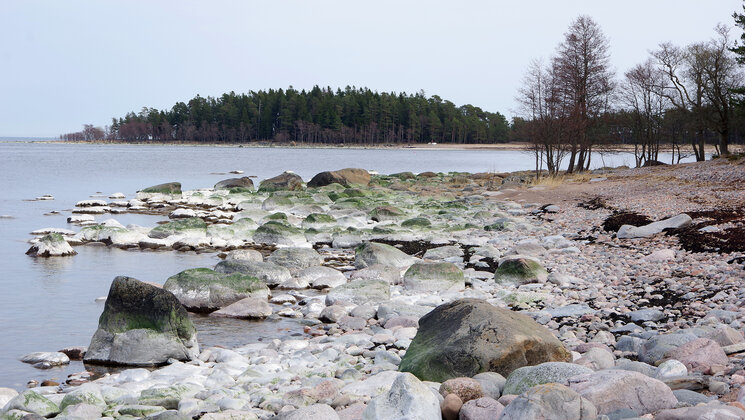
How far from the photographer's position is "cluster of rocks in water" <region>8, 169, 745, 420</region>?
4.71 metres

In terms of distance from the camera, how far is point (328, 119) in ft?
405

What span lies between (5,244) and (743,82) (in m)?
42.4

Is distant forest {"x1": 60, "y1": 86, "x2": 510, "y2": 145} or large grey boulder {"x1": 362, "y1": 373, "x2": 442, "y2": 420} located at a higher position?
distant forest {"x1": 60, "y1": 86, "x2": 510, "y2": 145}

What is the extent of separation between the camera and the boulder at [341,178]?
110ft

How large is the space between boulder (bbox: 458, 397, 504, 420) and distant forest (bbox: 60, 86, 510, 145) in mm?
118976

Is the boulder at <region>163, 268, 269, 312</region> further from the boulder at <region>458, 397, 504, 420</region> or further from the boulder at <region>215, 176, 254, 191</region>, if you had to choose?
the boulder at <region>215, 176, 254, 191</region>

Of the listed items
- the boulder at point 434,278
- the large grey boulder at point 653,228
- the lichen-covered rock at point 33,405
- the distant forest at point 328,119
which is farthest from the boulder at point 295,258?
the distant forest at point 328,119

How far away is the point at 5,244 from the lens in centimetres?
1555

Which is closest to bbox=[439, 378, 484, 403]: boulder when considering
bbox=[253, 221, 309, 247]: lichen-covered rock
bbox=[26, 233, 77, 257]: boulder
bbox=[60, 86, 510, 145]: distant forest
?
bbox=[253, 221, 309, 247]: lichen-covered rock

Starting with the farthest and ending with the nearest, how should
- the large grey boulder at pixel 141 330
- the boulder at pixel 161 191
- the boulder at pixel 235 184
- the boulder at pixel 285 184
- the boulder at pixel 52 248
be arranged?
1. the boulder at pixel 235 184
2. the boulder at pixel 285 184
3. the boulder at pixel 161 191
4. the boulder at pixel 52 248
5. the large grey boulder at pixel 141 330

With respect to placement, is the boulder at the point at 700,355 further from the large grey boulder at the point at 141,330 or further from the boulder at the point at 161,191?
the boulder at the point at 161,191

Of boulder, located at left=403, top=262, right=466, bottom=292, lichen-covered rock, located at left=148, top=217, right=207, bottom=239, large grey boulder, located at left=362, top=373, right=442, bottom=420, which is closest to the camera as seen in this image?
large grey boulder, located at left=362, top=373, right=442, bottom=420

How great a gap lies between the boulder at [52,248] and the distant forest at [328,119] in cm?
10903

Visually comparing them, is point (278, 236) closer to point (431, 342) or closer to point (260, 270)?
point (260, 270)
